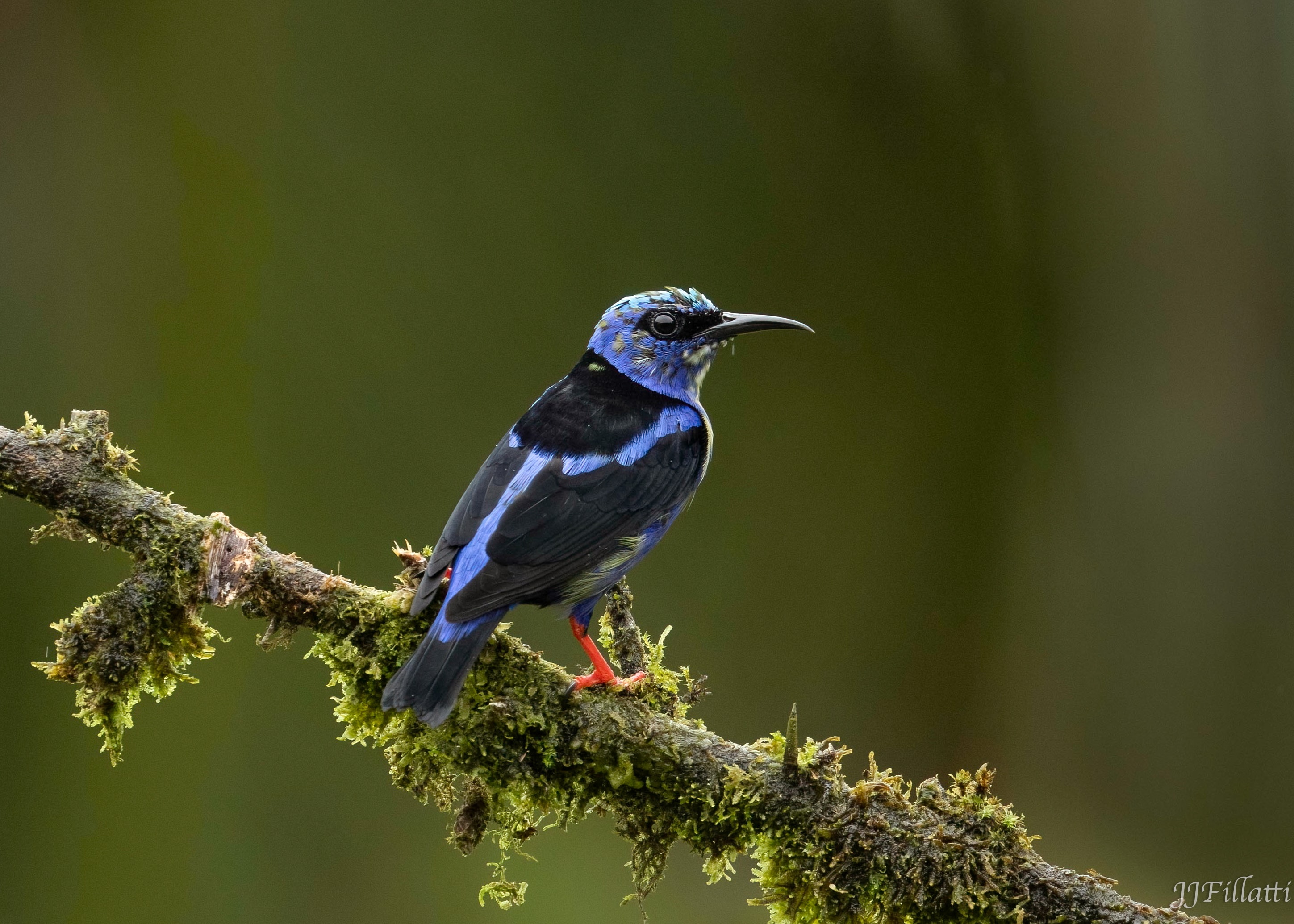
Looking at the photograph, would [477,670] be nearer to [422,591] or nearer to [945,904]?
[422,591]

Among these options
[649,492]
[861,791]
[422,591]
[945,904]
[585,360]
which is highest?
Result: [585,360]

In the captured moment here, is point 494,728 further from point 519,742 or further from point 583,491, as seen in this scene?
point 583,491

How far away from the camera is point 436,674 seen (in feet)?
7.88

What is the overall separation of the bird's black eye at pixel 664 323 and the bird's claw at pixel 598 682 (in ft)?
4.31

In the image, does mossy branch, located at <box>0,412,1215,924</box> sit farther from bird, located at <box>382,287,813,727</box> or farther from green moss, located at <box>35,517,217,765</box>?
bird, located at <box>382,287,813,727</box>

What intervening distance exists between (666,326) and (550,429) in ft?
2.43

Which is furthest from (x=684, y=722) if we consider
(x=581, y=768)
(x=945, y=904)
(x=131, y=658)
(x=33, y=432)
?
(x=33, y=432)

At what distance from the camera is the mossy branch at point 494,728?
7.88 feet

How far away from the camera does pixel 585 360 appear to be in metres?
3.76

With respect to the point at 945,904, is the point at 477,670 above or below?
above

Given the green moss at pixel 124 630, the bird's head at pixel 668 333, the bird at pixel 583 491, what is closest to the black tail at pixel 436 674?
the bird at pixel 583 491

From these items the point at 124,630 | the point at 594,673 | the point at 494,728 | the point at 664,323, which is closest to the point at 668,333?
the point at 664,323

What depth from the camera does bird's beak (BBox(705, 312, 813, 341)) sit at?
12.0 ft

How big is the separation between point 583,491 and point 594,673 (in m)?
0.51
